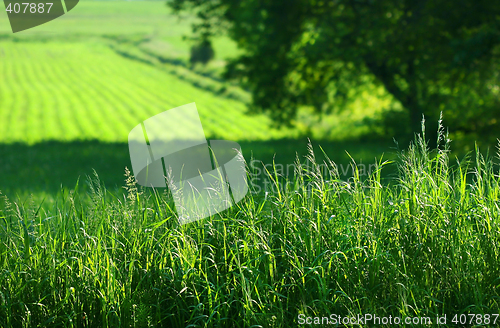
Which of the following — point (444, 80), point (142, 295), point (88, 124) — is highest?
point (142, 295)

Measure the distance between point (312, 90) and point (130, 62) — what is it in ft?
124

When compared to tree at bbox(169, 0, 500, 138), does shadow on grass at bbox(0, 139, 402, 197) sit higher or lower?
lower

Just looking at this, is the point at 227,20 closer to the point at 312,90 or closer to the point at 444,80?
the point at 312,90

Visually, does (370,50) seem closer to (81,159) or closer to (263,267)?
(81,159)

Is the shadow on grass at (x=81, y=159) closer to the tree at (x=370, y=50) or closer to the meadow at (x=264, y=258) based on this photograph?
the tree at (x=370, y=50)

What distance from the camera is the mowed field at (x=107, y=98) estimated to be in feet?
41.2

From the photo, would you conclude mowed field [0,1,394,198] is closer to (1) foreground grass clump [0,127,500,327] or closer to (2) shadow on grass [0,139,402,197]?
(2) shadow on grass [0,139,402,197]

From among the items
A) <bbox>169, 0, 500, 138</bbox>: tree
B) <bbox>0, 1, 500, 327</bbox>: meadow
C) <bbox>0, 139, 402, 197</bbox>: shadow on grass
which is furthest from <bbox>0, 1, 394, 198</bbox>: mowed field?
<bbox>0, 1, 500, 327</bbox>: meadow

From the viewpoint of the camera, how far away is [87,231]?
9.89 ft

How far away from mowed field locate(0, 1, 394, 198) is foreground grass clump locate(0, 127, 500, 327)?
5.85 meters

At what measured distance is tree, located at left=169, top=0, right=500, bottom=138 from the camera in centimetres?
970

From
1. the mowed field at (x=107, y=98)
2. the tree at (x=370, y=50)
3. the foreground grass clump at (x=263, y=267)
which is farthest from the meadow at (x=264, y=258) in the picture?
the tree at (x=370, y=50)

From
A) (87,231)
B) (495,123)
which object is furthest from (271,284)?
(495,123)

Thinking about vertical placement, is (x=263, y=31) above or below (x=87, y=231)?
above
